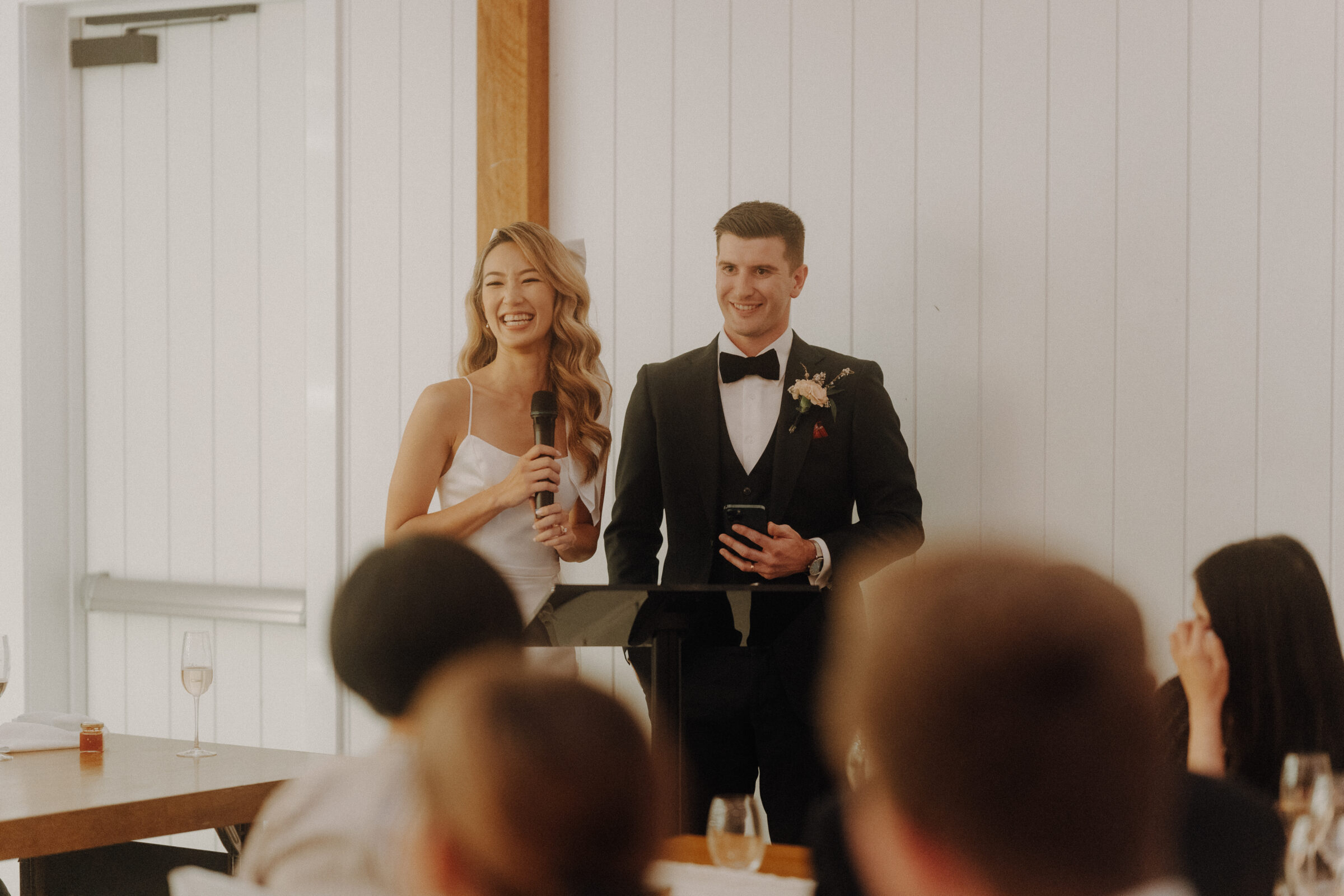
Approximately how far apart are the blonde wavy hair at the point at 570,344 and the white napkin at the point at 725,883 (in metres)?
1.46

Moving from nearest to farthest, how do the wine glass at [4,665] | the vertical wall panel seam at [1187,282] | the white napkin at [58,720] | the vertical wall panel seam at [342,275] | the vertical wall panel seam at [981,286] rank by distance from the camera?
the wine glass at [4,665]
the white napkin at [58,720]
the vertical wall panel seam at [1187,282]
the vertical wall panel seam at [981,286]
the vertical wall panel seam at [342,275]

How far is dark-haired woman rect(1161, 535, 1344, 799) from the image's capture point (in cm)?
185

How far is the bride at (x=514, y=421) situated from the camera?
2795 mm

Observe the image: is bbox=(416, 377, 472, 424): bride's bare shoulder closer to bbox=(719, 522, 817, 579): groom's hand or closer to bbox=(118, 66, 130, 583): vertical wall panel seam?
bbox=(719, 522, 817, 579): groom's hand

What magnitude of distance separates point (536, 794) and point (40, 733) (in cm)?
230

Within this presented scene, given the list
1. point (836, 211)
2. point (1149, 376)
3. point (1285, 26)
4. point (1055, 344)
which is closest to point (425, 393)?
A: point (836, 211)

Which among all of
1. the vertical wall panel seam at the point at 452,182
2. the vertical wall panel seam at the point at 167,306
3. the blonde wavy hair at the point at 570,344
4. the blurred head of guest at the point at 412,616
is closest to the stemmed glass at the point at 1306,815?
the blurred head of guest at the point at 412,616

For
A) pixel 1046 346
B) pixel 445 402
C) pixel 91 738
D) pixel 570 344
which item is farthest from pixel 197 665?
pixel 1046 346

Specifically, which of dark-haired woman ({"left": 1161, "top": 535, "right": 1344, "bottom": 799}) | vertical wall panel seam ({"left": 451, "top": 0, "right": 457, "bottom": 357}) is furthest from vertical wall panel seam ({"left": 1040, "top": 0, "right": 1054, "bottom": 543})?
vertical wall panel seam ({"left": 451, "top": 0, "right": 457, "bottom": 357})

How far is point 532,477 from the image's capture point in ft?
8.56

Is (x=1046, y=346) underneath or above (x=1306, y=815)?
above

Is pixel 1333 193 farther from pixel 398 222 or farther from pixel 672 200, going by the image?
pixel 398 222

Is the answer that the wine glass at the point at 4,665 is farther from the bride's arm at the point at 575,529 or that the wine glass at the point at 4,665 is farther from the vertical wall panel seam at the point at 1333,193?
the vertical wall panel seam at the point at 1333,193

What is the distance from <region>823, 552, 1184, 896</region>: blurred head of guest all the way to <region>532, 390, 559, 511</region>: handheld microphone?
195 centimetres
